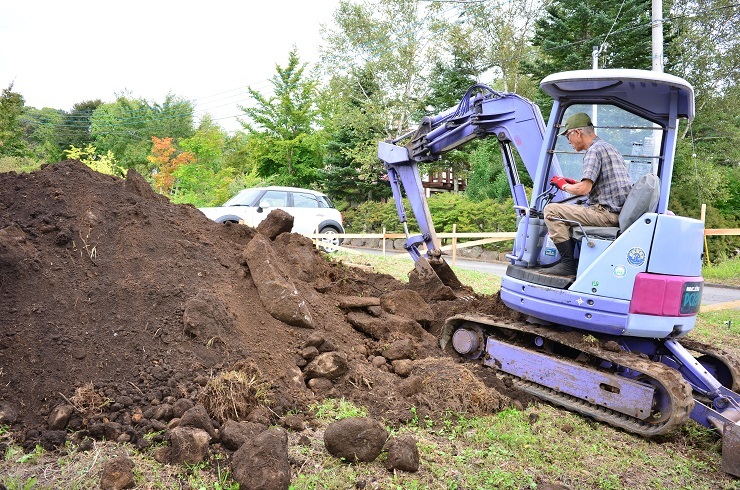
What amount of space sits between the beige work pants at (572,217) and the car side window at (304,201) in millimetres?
11610

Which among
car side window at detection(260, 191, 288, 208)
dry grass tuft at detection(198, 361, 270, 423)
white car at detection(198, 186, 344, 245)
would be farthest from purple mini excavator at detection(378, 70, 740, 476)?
car side window at detection(260, 191, 288, 208)

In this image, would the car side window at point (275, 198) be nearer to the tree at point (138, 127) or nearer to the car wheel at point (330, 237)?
the car wheel at point (330, 237)

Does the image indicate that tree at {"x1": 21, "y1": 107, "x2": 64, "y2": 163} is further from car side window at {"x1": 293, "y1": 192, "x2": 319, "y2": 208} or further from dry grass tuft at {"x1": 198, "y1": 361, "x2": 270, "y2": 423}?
dry grass tuft at {"x1": 198, "y1": 361, "x2": 270, "y2": 423}

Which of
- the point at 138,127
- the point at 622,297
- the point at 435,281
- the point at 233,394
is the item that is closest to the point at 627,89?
the point at 622,297

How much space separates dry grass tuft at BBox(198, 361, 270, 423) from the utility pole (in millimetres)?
14663

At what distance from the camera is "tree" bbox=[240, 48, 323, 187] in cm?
3086

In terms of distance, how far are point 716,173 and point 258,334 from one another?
2064 centimetres

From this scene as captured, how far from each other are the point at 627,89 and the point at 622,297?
1.80 m

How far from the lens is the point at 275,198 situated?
51.1 ft

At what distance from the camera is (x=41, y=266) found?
202 inches

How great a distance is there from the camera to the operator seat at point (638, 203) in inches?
184

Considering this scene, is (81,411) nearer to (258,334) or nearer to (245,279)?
(258,334)

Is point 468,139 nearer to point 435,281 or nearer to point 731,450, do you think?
point 435,281

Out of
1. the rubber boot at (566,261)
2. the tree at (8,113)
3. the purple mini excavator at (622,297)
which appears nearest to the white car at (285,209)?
the purple mini excavator at (622,297)
